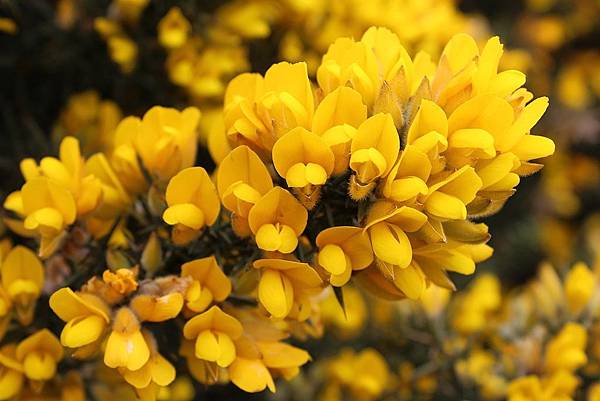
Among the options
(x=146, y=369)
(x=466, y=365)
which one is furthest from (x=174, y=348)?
(x=466, y=365)

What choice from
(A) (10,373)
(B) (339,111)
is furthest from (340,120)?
(A) (10,373)

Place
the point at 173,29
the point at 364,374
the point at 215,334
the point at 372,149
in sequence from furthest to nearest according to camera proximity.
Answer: the point at 364,374
the point at 173,29
the point at 215,334
the point at 372,149

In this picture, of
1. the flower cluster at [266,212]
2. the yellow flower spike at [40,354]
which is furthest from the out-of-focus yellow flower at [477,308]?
the yellow flower spike at [40,354]

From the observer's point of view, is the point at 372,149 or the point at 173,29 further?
the point at 173,29

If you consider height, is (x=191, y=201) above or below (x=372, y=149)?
below

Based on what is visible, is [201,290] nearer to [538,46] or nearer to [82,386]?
[82,386]

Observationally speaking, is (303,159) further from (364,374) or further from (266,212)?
(364,374)
